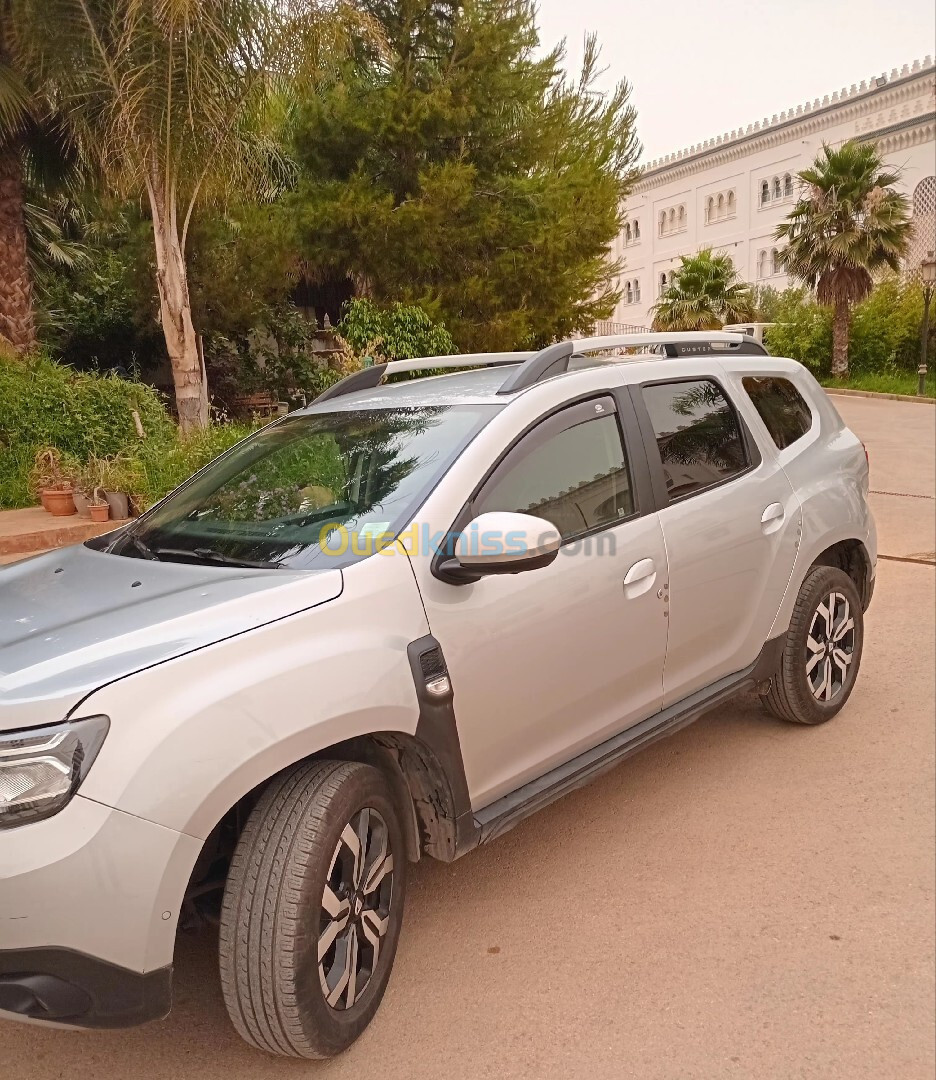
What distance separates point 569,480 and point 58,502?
23.6 feet

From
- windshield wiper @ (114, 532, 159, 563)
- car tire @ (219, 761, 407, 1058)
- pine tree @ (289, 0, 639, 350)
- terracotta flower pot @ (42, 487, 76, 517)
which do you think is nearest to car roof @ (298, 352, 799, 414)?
windshield wiper @ (114, 532, 159, 563)

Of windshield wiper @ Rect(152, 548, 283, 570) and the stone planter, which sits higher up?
windshield wiper @ Rect(152, 548, 283, 570)

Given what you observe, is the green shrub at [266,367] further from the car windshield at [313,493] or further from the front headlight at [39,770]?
the front headlight at [39,770]

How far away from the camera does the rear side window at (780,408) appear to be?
4070 millimetres

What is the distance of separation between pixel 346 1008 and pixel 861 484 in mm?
3366

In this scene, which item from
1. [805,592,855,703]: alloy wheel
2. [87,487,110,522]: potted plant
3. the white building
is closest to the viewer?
[805,592,855,703]: alloy wheel

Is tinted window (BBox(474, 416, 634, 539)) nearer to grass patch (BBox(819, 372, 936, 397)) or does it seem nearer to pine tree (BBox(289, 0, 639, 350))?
pine tree (BBox(289, 0, 639, 350))

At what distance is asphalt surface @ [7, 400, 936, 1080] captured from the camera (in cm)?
237

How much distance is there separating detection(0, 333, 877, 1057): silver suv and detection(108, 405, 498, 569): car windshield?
0.05 ft

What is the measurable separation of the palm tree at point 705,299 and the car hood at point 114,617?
3219 centimetres

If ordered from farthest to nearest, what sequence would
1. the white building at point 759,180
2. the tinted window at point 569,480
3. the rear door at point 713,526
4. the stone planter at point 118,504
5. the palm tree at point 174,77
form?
the white building at point 759,180 < the palm tree at point 174,77 < the stone planter at point 118,504 < the rear door at point 713,526 < the tinted window at point 569,480

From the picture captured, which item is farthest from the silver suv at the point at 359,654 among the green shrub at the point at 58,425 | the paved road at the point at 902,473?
the green shrub at the point at 58,425

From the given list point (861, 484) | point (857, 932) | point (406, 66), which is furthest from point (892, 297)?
point (857, 932)

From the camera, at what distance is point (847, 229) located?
29.1 metres
